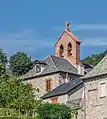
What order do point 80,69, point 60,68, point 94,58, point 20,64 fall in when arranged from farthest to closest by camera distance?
point 94,58 < point 20,64 < point 80,69 < point 60,68

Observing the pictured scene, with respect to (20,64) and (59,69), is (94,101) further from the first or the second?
(20,64)

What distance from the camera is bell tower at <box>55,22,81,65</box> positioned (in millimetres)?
85375

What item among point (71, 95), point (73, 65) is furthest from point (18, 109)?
point (73, 65)

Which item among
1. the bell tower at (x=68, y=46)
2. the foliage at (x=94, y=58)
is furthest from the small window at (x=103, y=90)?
the foliage at (x=94, y=58)

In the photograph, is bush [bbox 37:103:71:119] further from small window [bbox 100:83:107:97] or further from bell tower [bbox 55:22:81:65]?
bell tower [bbox 55:22:81:65]

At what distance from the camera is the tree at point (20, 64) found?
10681cm

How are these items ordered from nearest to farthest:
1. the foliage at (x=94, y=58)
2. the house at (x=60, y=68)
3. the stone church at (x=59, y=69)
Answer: the stone church at (x=59, y=69)
the house at (x=60, y=68)
the foliage at (x=94, y=58)

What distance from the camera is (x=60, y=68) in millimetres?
78750

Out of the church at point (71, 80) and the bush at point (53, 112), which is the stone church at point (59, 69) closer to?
the church at point (71, 80)

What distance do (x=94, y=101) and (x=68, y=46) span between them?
34.8 meters

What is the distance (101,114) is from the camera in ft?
171

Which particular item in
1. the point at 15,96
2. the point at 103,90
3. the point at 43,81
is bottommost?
the point at 103,90

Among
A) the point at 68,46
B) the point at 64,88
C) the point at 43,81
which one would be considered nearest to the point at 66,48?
the point at 68,46

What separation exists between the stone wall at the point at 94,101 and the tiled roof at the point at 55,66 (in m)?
23.8
